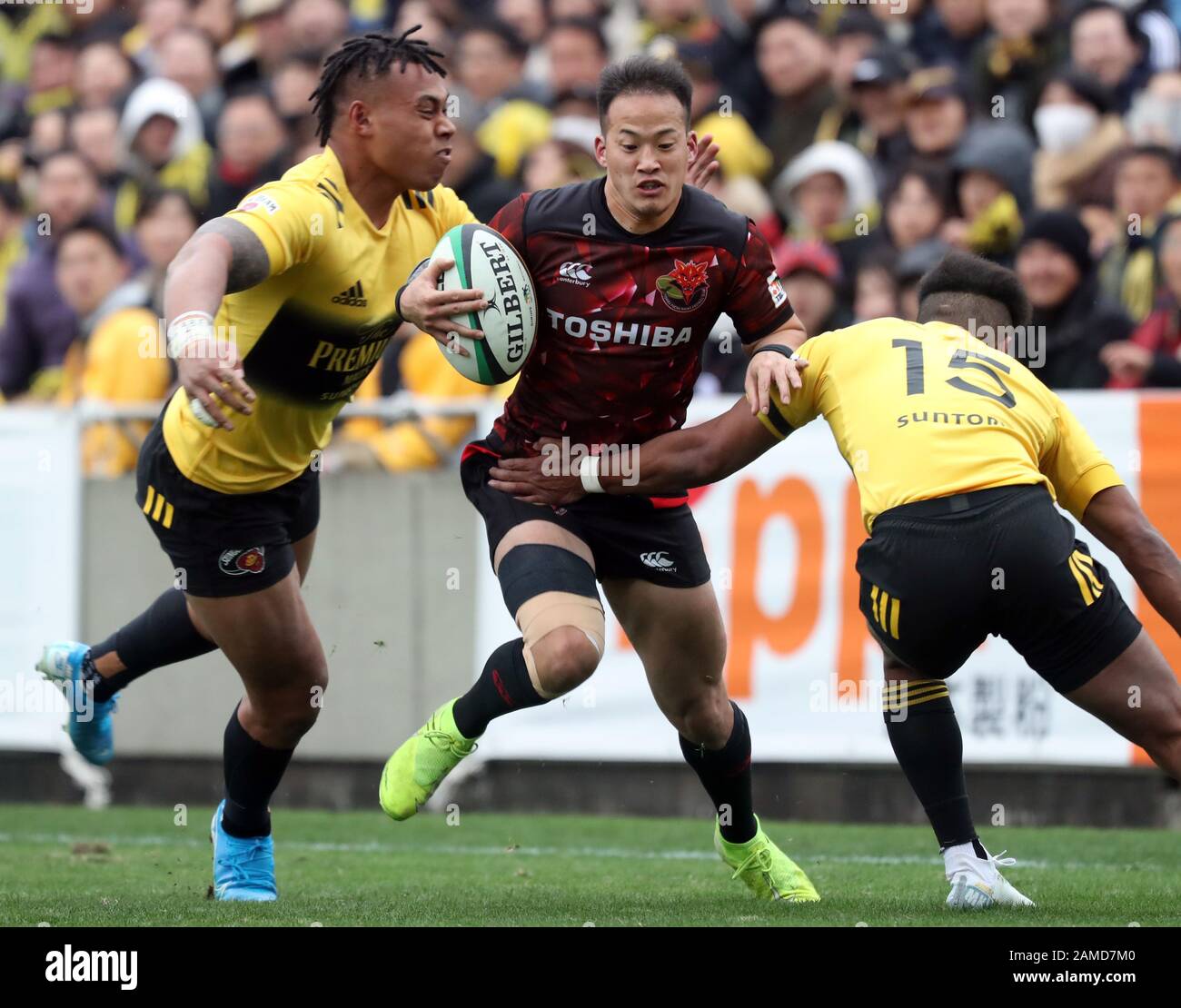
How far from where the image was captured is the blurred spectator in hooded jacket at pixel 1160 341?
950cm

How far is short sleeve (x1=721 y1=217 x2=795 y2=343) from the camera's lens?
636 cm

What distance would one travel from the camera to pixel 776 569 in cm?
970

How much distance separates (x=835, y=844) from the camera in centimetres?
862

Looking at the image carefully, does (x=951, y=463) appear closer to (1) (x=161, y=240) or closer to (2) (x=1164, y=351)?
(2) (x=1164, y=351)

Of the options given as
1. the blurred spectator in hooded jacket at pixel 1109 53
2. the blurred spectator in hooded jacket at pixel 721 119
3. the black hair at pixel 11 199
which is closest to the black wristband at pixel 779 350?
the blurred spectator in hooded jacket at pixel 721 119

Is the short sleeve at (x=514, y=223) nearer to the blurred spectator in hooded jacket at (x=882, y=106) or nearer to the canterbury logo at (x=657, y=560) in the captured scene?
the canterbury logo at (x=657, y=560)

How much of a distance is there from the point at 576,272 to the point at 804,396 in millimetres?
869

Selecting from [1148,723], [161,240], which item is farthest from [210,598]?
[161,240]

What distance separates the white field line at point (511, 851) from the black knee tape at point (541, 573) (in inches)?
96.1

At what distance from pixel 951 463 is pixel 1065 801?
404cm

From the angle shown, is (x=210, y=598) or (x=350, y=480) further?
(x=350, y=480)

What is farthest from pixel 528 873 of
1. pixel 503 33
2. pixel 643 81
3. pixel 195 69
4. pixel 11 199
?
pixel 11 199

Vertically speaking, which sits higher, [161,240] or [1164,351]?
[161,240]

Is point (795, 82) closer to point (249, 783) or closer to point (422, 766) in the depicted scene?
point (249, 783)
